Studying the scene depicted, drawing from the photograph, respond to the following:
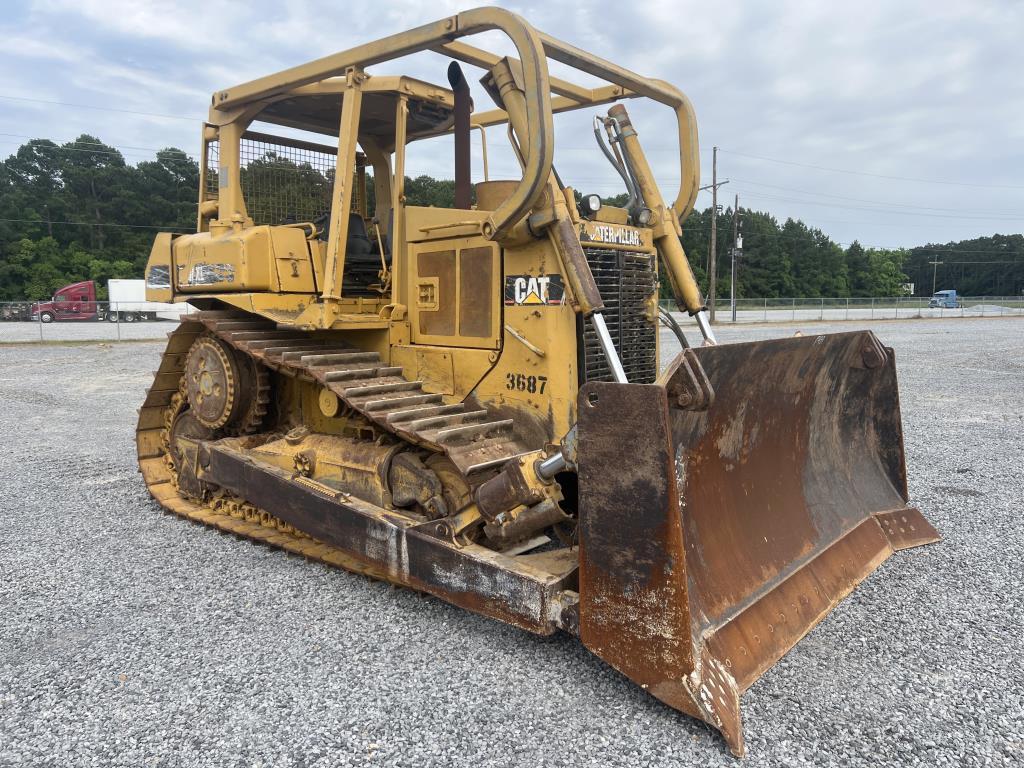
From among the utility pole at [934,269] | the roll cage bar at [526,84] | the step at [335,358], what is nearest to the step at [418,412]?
the step at [335,358]

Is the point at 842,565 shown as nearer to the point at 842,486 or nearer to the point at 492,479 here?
the point at 842,486

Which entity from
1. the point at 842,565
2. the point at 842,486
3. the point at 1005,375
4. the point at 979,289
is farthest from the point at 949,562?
the point at 979,289

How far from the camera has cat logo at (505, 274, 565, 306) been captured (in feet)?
12.8

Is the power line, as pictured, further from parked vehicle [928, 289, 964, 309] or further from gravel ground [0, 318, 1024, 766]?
parked vehicle [928, 289, 964, 309]

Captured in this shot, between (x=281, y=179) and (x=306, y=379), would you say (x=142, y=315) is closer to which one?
(x=281, y=179)

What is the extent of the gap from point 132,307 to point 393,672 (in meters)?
41.6

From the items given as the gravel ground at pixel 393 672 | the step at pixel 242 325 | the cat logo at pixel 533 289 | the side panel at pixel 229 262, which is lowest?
the gravel ground at pixel 393 672

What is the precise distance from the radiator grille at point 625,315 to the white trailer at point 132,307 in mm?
35445

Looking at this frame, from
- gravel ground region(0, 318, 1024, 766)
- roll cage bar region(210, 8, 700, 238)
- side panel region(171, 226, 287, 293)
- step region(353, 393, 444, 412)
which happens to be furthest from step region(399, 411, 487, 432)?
side panel region(171, 226, 287, 293)

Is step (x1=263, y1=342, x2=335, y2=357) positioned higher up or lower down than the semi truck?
lower down

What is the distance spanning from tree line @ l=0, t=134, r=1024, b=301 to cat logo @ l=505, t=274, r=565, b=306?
111ft

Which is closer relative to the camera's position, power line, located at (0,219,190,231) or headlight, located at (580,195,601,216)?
headlight, located at (580,195,601,216)

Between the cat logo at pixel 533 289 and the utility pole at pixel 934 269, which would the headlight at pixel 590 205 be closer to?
the cat logo at pixel 533 289

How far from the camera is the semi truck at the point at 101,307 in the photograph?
119ft
